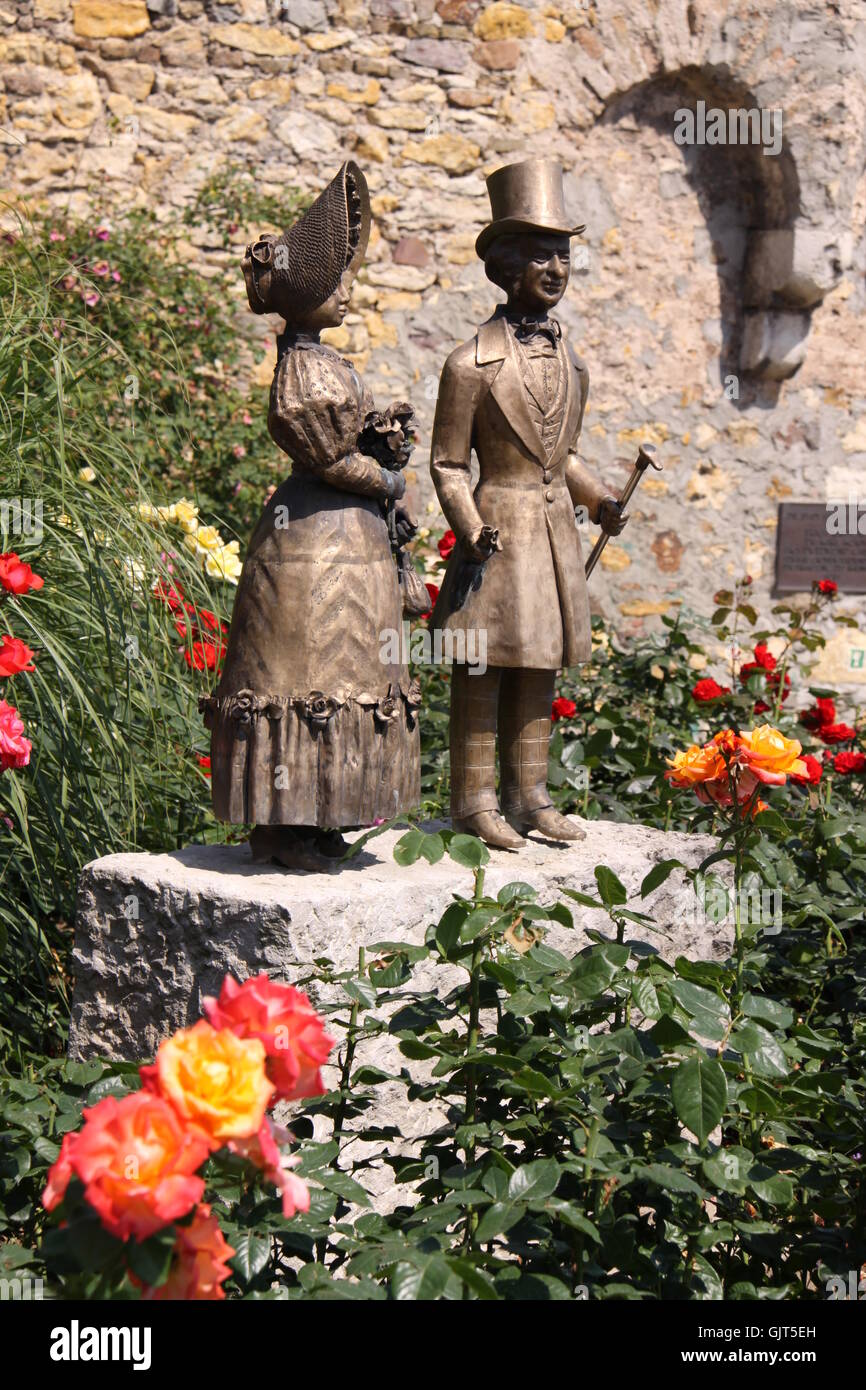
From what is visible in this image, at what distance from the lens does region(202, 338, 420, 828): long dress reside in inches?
110

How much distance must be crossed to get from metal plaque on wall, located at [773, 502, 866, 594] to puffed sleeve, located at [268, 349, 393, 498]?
4738mm

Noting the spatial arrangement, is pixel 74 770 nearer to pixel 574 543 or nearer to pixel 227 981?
pixel 574 543

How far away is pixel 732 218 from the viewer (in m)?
7.04

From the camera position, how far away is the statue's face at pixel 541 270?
308cm

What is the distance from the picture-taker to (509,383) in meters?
3.12

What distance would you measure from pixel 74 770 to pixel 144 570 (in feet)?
1.75

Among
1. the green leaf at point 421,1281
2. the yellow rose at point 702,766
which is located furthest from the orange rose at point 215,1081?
the yellow rose at point 702,766

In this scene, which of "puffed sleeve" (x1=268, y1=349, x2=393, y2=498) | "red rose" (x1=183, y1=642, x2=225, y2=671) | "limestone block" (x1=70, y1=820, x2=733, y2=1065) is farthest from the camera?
"red rose" (x1=183, y1=642, x2=225, y2=671)

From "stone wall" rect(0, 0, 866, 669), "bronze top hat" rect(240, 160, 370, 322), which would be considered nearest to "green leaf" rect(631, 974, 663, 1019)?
"bronze top hat" rect(240, 160, 370, 322)

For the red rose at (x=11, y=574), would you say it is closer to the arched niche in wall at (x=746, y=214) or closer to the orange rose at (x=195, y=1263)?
the orange rose at (x=195, y=1263)

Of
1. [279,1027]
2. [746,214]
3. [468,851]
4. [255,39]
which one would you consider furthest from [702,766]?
[746,214]

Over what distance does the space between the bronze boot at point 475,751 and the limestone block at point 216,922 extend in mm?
165

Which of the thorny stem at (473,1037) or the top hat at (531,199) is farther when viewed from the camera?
the top hat at (531,199)

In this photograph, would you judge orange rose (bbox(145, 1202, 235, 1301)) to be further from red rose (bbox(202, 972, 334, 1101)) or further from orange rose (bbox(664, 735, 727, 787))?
orange rose (bbox(664, 735, 727, 787))
